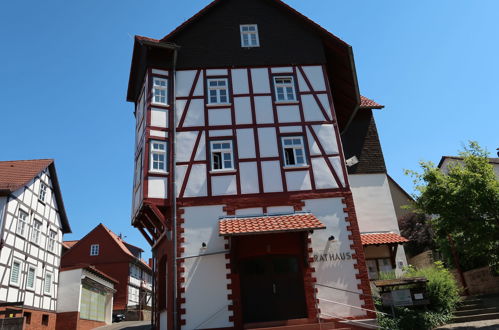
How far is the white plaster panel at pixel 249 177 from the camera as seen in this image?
17.6 meters

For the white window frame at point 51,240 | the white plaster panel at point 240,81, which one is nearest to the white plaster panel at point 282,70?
the white plaster panel at point 240,81

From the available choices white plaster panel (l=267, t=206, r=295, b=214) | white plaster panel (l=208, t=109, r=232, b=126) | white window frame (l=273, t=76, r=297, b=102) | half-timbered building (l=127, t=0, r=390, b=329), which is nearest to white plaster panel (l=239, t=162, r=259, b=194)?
half-timbered building (l=127, t=0, r=390, b=329)

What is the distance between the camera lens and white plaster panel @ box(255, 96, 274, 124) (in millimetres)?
19031

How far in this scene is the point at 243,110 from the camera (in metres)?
19.2

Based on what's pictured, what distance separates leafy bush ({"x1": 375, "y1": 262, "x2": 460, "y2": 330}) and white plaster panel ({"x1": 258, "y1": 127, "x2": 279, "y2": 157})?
716 centimetres

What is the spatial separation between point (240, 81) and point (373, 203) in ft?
38.5

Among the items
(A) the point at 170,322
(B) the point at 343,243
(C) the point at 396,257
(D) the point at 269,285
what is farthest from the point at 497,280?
(A) the point at 170,322

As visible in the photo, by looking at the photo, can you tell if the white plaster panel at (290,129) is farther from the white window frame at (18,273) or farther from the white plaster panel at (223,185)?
the white window frame at (18,273)

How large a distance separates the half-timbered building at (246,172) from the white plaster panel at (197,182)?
42 mm

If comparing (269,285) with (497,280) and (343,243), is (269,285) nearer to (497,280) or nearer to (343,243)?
(343,243)

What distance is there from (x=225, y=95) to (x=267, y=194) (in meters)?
5.08

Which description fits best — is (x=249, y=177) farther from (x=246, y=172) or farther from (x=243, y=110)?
(x=243, y=110)

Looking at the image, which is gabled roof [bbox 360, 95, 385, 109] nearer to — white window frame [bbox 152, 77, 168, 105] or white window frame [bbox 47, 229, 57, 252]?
white window frame [bbox 152, 77, 168, 105]

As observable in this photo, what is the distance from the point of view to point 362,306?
1594 cm
